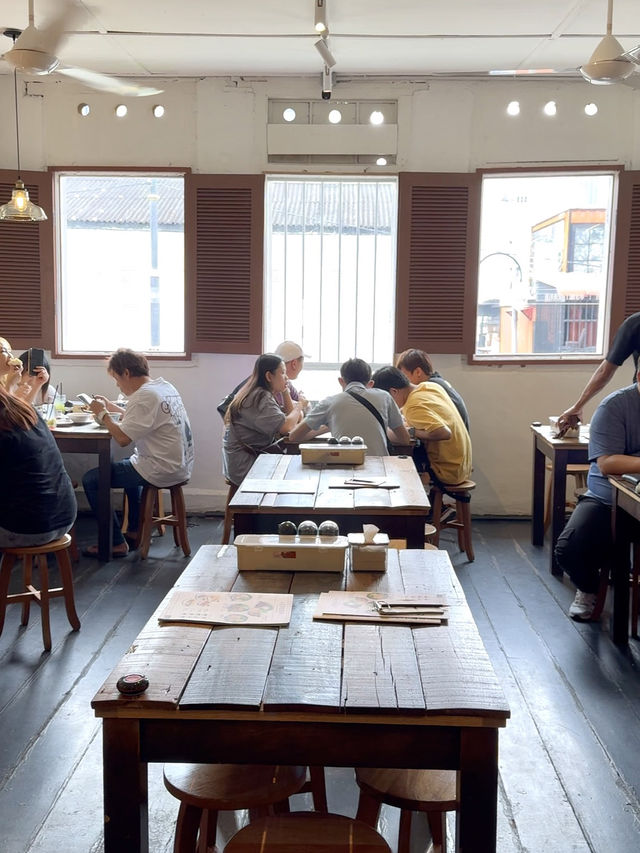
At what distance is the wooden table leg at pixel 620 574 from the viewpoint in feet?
12.5

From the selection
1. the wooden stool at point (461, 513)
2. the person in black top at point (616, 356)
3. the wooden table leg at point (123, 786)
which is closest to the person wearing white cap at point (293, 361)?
the wooden stool at point (461, 513)

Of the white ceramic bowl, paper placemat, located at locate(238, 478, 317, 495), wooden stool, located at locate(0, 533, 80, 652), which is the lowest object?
wooden stool, located at locate(0, 533, 80, 652)

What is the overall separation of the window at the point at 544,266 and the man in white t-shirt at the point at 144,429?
2.38 m

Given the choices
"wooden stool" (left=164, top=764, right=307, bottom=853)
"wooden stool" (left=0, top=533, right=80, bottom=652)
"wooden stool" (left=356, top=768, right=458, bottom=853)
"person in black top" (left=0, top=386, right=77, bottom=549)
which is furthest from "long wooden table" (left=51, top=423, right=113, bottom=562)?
"wooden stool" (left=356, top=768, right=458, bottom=853)

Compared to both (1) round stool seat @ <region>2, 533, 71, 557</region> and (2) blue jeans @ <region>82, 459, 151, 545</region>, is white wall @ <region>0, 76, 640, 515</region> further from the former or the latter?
(1) round stool seat @ <region>2, 533, 71, 557</region>

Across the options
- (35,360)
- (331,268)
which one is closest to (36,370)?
(35,360)

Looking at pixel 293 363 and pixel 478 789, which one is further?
pixel 293 363

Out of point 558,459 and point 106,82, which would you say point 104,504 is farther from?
point 558,459

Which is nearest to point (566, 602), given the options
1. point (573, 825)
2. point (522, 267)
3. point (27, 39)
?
point (573, 825)

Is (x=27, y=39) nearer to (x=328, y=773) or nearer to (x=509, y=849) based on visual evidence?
(x=328, y=773)

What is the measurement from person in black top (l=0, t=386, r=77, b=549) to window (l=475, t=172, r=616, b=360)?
11.5 ft

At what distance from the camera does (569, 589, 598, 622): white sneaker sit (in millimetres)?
Answer: 4168

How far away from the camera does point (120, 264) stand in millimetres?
6367

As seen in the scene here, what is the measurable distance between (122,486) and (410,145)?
10.2ft
